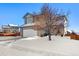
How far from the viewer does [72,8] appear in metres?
4.91

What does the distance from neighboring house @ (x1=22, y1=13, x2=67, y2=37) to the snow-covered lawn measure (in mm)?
156

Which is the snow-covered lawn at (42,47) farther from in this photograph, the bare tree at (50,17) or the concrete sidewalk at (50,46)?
the bare tree at (50,17)

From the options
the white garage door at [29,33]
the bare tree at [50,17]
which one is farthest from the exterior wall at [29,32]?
the bare tree at [50,17]

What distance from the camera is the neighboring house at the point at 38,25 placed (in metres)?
5.08

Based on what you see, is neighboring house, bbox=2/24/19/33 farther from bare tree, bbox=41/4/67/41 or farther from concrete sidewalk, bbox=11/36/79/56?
bare tree, bbox=41/4/67/41

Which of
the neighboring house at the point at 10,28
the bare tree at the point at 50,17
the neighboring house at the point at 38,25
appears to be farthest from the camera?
the bare tree at the point at 50,17

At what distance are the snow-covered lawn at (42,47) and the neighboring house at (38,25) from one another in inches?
6.1

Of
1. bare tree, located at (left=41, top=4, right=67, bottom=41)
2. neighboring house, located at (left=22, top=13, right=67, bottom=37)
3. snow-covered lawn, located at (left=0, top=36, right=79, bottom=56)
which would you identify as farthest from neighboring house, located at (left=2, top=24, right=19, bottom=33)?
bare tree, located at (left=41, top=4, right=67, bottom=41)

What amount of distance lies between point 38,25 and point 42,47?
707 mm

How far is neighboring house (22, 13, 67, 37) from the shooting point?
16.7 ft

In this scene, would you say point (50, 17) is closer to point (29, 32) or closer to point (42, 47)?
point (29, 32)

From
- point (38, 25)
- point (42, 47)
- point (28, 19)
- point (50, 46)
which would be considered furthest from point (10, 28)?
point (50, 46)

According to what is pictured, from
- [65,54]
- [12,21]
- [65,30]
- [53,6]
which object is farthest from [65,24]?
[12,21]

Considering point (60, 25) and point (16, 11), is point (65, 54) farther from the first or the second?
point (16, 11)
